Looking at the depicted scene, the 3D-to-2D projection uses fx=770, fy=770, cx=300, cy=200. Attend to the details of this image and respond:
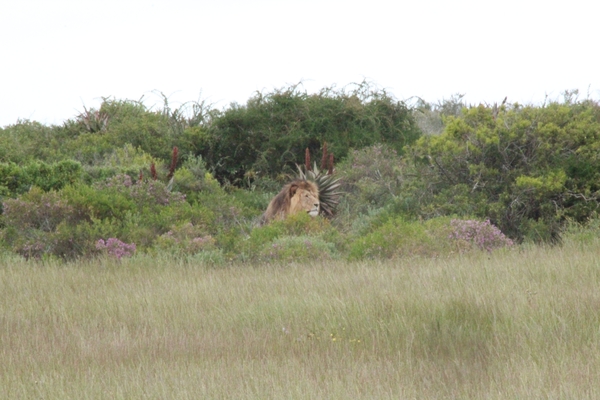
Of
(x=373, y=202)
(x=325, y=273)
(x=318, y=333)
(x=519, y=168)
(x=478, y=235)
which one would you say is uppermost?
(x=519, y=168)

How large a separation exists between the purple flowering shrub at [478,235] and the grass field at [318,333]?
237 cm

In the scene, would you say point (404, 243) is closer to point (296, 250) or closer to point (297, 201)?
point (296, 250)

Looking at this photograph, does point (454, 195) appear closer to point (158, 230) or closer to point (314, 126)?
point (158, 230)

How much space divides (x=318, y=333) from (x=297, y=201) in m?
10.6

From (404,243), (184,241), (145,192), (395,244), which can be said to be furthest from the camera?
(145,192)

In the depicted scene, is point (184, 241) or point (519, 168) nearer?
point (184, 241)

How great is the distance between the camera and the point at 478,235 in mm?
13109

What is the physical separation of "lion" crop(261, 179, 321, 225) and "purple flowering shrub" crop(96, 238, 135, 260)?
4487 millimetres

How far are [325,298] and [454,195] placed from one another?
8019 mm

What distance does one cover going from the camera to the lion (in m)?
17.5

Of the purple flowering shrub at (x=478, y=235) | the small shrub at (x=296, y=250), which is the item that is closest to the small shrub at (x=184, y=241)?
the small shrub at (x=296, y=250)

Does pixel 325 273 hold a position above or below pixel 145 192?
below

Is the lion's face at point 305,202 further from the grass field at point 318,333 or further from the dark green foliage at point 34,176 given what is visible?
the grass field at point 318,333

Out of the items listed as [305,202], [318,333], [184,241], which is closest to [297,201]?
[305,202]
